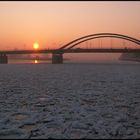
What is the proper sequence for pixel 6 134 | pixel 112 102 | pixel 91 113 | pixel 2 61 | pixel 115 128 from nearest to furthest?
pixel 6 134
pixel 115 128
pixel 91 113
pixel 112 102
pixel 2 61

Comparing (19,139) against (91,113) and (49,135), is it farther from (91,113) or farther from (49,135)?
(91,113)

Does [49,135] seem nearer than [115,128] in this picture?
Yes

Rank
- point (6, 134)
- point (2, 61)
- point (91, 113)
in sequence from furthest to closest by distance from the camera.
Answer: point (2, 61), point (91, 113), point (6, 134)

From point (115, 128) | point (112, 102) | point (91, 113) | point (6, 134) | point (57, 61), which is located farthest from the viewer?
point (57, 61)

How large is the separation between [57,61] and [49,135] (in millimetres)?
94159

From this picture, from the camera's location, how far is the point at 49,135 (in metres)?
6.87

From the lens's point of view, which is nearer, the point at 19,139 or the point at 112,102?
the point at 19,139

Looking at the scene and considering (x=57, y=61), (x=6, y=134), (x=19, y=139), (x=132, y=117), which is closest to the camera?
(x=19, y=139)

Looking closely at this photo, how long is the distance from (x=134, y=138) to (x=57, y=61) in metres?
94.6

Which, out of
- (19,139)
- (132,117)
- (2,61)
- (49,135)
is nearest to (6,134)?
(19,139)

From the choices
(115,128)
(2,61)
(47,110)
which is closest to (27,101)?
(47,110)

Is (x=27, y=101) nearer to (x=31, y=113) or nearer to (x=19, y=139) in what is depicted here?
(x=31, y=113)

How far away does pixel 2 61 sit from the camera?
370 ft

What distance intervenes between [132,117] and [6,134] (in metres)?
4.62
